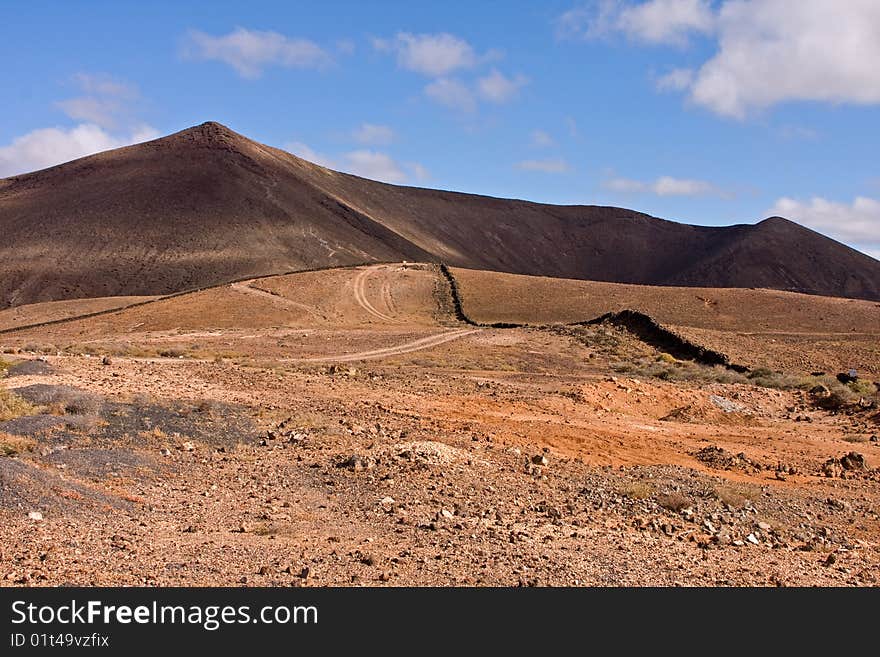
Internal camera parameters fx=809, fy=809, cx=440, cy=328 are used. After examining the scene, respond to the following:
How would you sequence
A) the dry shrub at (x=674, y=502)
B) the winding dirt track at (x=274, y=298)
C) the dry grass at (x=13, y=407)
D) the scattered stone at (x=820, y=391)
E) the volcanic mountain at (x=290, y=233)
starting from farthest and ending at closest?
the volcanic mountain at (x=290, y=233) < the winding dirt track at (x=274, y=298) < the scattered stone at (x=820, y=391) < the dry grass at (x=13, y=407) < the dry shrub at (x=674, y=502)

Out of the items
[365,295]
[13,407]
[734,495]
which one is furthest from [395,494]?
[365,295]

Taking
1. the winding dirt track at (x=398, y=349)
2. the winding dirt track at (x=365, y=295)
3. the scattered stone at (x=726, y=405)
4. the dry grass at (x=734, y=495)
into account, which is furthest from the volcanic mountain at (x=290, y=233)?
the dry grass at (x=734, y=495)

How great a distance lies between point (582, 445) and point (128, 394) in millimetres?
9050

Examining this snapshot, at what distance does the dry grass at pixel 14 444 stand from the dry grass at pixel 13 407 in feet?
4.17

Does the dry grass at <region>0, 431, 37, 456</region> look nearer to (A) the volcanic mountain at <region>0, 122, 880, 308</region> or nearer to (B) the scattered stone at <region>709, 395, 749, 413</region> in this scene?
(B) the scattered stone at <region>709, 395, 749, 413</region>

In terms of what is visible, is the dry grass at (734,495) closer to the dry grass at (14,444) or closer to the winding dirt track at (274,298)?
the dry grass at (14,444)

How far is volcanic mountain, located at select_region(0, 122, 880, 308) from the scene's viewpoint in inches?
3396

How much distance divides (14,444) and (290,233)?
8807 cm

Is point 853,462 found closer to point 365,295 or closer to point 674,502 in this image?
point 674,502

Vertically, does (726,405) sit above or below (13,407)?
below

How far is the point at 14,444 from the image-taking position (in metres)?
11.3

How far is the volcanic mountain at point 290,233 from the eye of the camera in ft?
283

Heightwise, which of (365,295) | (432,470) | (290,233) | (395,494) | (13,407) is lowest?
(395,494)

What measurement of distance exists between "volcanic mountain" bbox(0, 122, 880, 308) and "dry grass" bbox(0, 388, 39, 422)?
65.8 m
